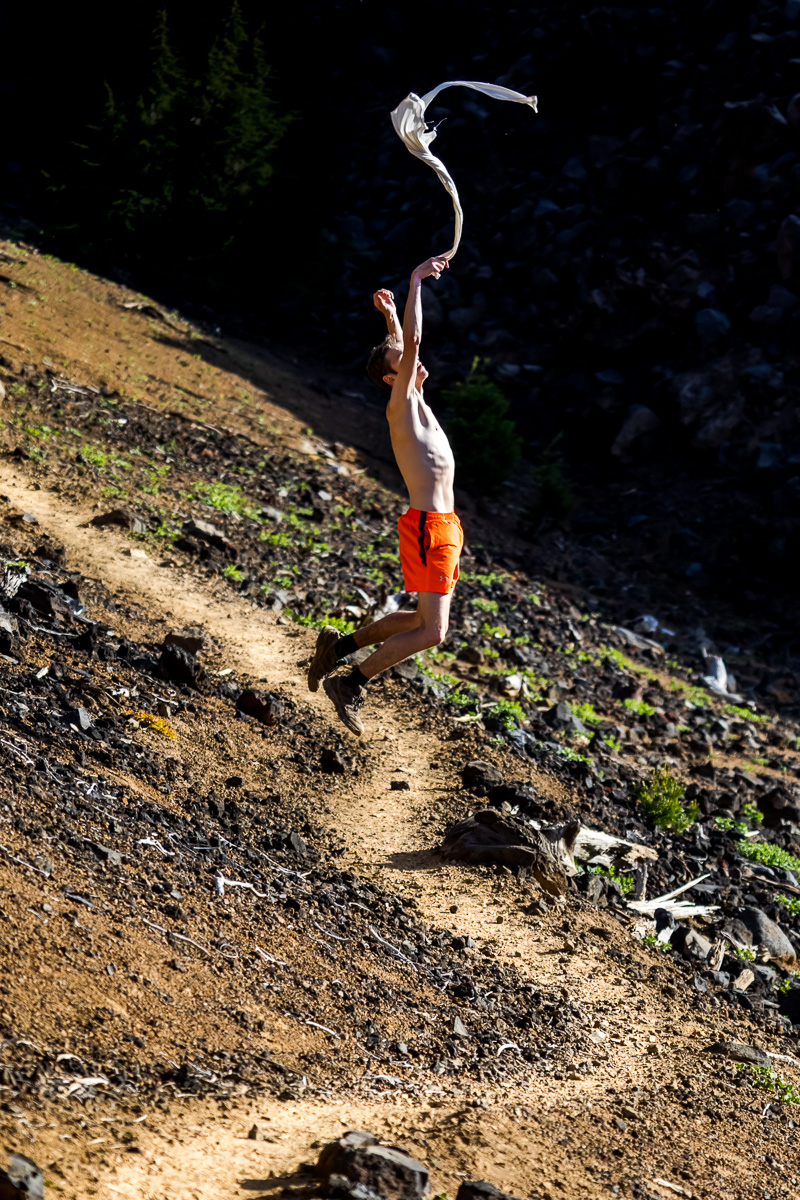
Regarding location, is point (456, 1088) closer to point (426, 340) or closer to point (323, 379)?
point (323, 379)

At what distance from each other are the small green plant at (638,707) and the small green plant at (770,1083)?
584cm

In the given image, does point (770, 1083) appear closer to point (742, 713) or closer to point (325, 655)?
point (325, 655)

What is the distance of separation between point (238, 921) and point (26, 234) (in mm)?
18972

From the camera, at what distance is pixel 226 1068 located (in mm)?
3639

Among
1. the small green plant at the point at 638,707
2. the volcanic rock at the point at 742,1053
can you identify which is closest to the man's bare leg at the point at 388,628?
the volcanic rock at the point at 742,1053

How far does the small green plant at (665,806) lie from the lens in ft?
25.5

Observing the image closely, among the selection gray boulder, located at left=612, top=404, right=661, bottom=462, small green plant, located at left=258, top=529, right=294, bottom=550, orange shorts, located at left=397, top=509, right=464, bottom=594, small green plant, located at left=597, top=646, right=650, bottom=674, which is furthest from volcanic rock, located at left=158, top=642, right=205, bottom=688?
gray boulder, located at left=612, top=404, right=661, bottom=462

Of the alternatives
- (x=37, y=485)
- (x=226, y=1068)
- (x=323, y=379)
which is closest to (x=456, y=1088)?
(x=226, y=1068)

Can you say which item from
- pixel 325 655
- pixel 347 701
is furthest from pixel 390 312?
pixel 347 701

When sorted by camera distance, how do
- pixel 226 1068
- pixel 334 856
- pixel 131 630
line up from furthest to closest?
pixel 131 630 → pixel 334 856 → pixel 226 1068

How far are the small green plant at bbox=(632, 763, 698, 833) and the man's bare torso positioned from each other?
3334 mm

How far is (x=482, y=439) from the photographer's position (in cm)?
1792

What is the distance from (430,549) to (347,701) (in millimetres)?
1017

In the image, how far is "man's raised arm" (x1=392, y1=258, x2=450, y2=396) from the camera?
5.13 m
